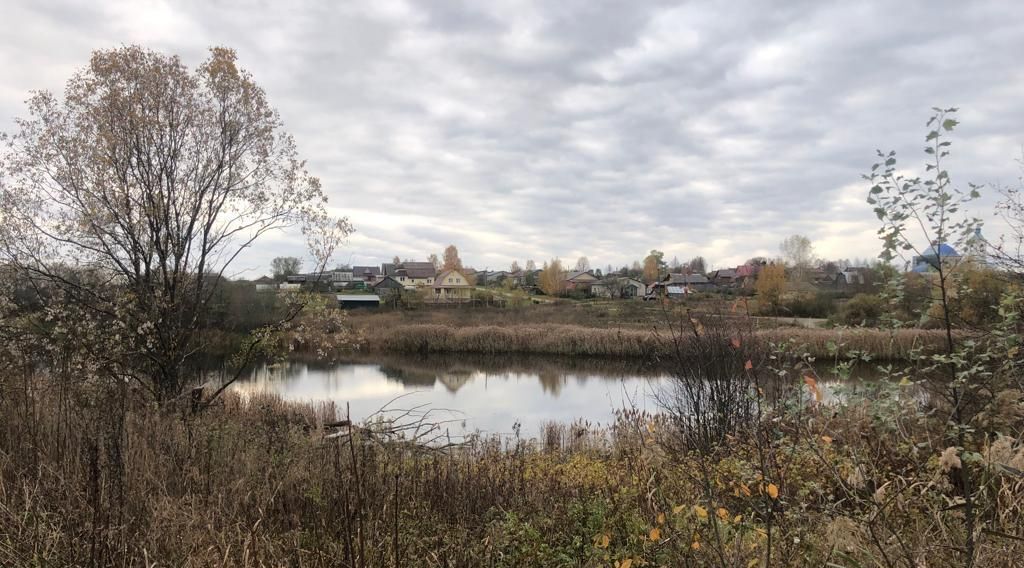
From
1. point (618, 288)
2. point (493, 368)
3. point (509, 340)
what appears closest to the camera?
point (493, 368)

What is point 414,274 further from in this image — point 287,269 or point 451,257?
point 287,269

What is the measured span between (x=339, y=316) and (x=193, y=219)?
296 cm

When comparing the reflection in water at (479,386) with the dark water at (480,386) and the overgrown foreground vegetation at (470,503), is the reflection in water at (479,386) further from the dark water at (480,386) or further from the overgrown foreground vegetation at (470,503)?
the overgrown foreground vegetation at (470,503)

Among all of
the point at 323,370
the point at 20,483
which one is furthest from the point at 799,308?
the point at 20,483

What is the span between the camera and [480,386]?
20812mm

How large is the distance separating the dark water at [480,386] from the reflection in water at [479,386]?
0.10 ft

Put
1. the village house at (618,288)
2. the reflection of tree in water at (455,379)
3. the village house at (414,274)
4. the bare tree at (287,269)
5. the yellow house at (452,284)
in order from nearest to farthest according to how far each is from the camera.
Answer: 1. the bare tree at (287,269)
2. the reflection of tree in water at (455,379)
3. the village house at (618,288)
4. the yellow house at (452,284)
5. the village house at (414,274)

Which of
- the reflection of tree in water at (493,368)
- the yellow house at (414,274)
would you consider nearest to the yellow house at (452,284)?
the yellow house at (414,274)

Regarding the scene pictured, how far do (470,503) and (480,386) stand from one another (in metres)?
16.3

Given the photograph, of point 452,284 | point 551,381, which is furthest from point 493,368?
point 452,284

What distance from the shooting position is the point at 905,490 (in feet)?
10.3

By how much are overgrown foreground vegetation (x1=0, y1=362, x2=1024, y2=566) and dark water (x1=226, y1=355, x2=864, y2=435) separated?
7602 mm

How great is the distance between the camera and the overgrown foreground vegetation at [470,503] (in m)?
2.89

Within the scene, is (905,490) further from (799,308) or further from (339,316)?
(799,308)
